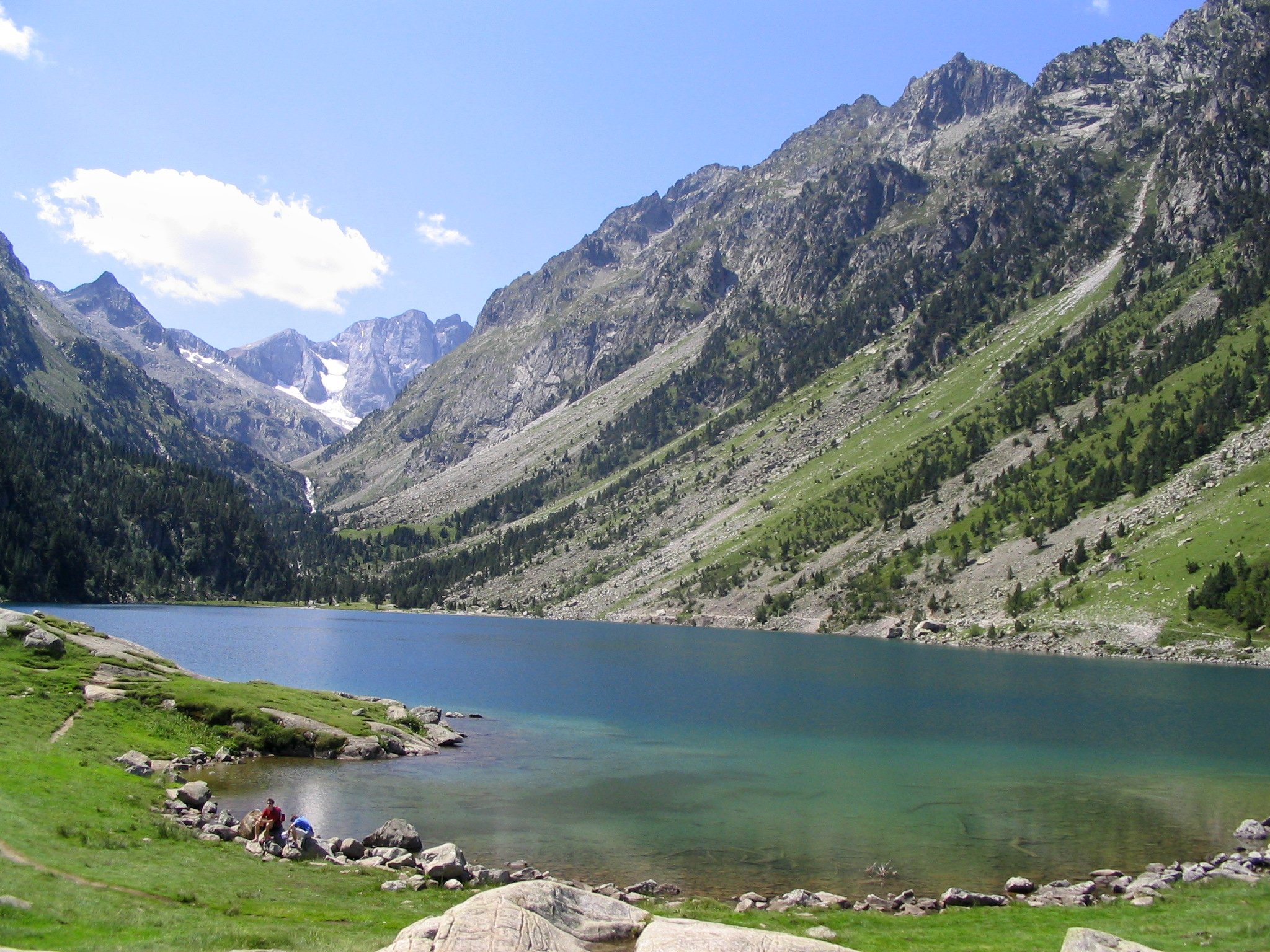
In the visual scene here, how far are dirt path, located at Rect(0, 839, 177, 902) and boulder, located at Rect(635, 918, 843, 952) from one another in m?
12.3

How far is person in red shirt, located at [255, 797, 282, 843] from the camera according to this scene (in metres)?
27.1

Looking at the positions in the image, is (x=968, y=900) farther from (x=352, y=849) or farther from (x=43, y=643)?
(x=43, y=643)

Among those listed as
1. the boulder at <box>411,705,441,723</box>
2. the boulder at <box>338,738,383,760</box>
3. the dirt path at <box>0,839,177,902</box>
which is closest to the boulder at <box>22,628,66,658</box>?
the boulder at <box>338,738,383,760</box>

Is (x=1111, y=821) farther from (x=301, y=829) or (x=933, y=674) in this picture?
(x=933, y=674)

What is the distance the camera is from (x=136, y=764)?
113 feet

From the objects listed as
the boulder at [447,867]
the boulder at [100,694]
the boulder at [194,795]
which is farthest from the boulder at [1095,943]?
the boulder at [100,694]

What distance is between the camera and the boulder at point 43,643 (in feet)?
147

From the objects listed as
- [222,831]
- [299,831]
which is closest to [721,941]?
[299,831]

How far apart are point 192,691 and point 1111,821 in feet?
157

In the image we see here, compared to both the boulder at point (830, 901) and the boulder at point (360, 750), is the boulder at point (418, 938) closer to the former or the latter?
the boulder at point (830, 901)

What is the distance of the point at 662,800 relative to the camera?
3778 cm

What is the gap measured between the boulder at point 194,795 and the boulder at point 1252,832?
1619 inches

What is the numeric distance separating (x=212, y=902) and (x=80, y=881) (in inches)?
118

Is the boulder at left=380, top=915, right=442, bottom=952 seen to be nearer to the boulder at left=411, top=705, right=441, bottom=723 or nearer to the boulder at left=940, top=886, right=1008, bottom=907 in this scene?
the boulder at left=940, top=886, right=1008, bottom=907
